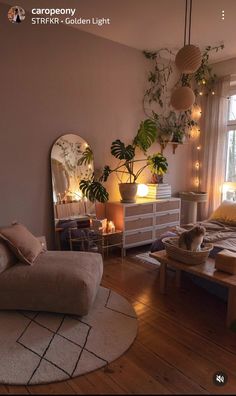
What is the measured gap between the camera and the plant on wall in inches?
171

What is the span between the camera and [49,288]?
2.19 meters

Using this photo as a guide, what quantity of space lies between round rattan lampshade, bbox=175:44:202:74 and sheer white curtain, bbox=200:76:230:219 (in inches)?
92.9

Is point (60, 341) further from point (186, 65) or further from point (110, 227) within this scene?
point (186, 65)

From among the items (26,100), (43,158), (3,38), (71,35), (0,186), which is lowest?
(0,186)

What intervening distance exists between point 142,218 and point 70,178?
44.7 inches

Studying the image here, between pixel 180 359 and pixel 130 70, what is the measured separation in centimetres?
368

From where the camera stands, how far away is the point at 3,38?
9.62ft

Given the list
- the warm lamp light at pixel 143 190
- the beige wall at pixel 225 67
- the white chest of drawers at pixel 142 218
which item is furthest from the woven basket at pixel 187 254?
the beige wall at pixel 225 67

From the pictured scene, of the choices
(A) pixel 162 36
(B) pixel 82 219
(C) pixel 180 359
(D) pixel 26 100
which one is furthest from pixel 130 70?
(C) pixel 180 359

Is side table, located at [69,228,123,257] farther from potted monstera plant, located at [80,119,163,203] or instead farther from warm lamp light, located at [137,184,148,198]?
warm lamp light, located at [137,184,148,198]

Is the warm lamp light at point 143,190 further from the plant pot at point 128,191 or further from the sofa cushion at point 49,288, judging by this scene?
the sofa cushion at point 49,288

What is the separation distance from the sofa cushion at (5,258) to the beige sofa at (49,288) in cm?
3

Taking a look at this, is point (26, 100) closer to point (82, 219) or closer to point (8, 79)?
point (8, 79)

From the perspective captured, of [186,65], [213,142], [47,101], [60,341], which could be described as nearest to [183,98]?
→ [186,65]
